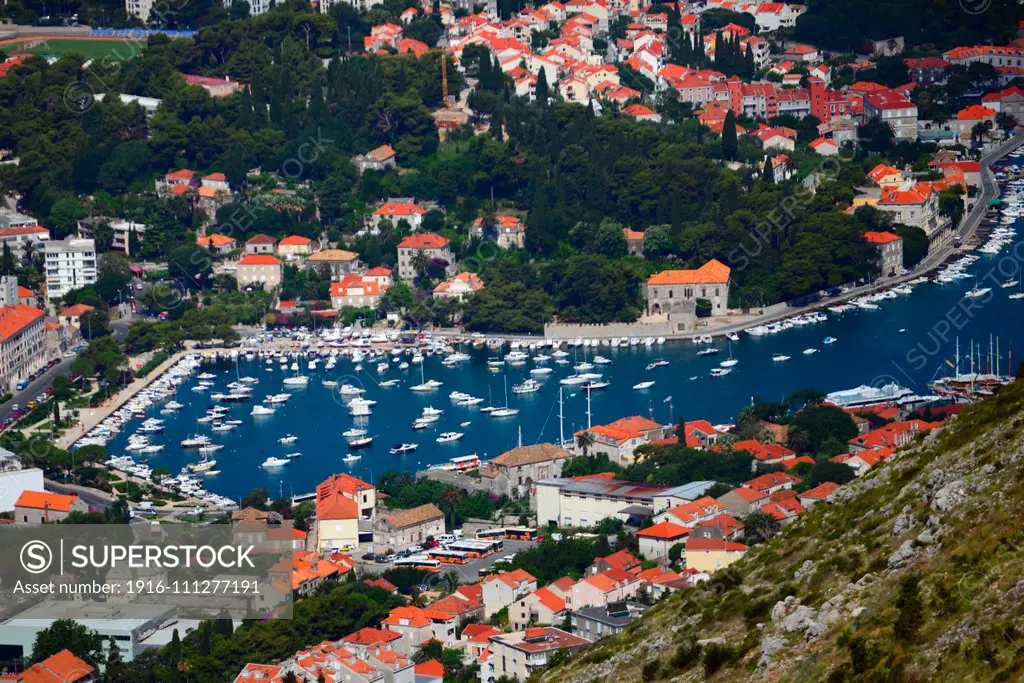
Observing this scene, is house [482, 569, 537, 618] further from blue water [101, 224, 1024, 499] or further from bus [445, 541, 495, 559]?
blue water [101, 224, 1024, 499]

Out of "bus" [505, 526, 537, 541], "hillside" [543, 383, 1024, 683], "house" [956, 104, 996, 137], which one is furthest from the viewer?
"house" [956, 104, 996, 137]

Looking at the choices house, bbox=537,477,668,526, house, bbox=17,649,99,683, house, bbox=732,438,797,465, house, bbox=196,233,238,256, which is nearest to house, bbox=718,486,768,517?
house, bbox=537,477,668,526

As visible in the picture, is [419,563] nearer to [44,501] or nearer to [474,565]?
[474,565]

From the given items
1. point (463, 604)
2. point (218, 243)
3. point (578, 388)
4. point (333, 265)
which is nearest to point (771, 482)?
point (463, 604)

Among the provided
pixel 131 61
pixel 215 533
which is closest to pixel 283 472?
pixel 215 533

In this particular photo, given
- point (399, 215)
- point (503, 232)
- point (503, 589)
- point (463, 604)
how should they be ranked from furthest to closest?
point (399, 215)
point (503, 232)
point (503, 589)
point (463, 604)
